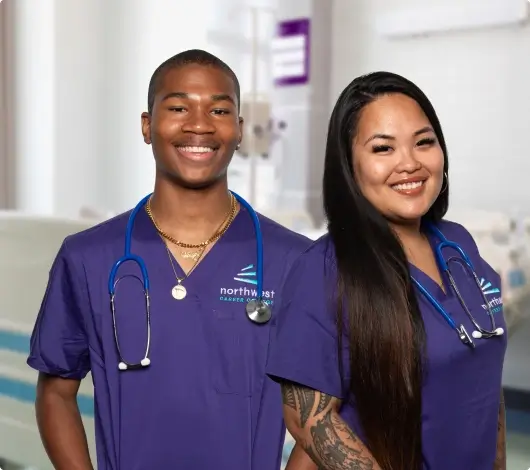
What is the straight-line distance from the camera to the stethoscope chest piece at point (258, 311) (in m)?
Result: 1.19

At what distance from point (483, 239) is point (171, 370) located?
130 centimetres

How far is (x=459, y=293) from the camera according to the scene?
1.05m

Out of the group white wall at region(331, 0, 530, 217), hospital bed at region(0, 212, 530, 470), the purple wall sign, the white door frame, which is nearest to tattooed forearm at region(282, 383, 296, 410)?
hospital bed at region(0, 212, 530, 470)

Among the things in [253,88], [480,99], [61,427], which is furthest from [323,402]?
[253,88]

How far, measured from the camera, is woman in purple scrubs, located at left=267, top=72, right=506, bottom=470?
0.94 m

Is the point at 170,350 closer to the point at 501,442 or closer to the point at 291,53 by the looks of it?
the point at 501,442

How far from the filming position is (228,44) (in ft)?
9.76

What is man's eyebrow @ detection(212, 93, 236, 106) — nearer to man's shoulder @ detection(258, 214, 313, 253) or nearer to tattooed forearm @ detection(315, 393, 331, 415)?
man's shoulder @ detection(258, 214, 313, 253)

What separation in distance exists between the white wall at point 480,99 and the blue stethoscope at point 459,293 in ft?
4.48

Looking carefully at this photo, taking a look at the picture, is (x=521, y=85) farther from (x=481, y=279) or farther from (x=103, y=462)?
(x=103, y=462)

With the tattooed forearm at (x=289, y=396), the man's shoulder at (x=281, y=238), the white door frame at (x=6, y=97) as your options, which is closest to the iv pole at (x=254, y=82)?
the white door frame at (x=6, y=97)

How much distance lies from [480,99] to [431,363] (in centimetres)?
172

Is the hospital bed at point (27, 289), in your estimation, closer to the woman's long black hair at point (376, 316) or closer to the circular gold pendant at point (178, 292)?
the circular gold pendant at point (178, 292)

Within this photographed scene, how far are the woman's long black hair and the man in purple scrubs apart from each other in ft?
0.71
